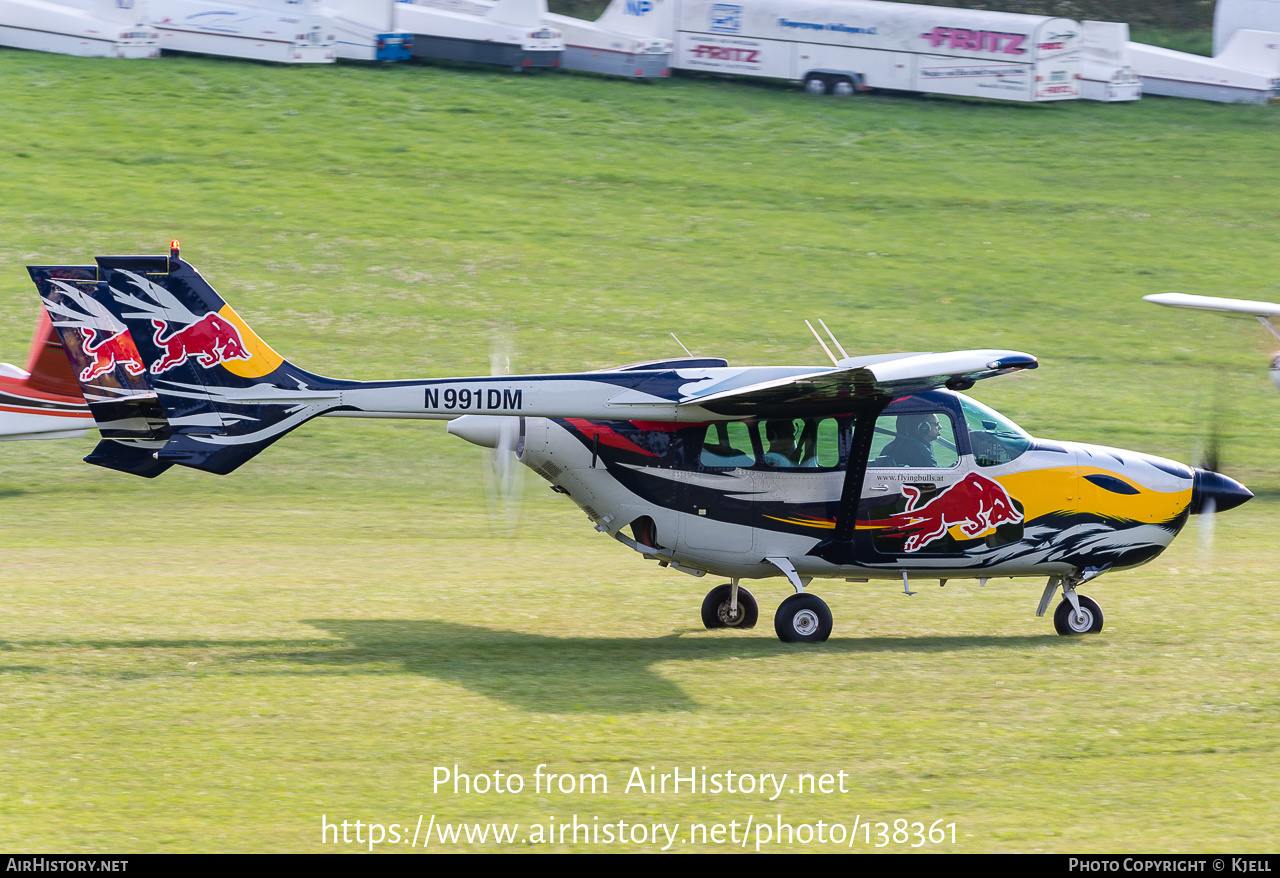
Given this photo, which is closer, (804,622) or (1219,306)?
(804,622)

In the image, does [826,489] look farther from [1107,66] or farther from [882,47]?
[1107,66]

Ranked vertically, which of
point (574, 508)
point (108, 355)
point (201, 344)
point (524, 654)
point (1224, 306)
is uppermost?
point (1224, 306)

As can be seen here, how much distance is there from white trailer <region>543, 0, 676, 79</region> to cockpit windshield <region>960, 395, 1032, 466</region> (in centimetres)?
3340

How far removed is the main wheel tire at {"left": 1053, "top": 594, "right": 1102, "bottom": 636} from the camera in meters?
13.5

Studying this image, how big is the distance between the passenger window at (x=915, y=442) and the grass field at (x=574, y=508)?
185 centimetres

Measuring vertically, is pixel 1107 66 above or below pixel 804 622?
above

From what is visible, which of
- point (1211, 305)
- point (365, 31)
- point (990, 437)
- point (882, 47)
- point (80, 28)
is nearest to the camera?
point (990, 437)

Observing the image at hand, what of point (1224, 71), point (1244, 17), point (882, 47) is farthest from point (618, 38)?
point (1244, 17)

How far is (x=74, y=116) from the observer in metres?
38.8

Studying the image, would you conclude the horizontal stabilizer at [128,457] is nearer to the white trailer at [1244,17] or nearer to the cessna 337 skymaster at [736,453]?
the cessna 337 skymaster at [736,453]

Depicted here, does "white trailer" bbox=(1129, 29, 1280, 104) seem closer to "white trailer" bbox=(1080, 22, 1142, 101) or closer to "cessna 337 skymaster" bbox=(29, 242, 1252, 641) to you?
"white trailer" bbox=(1080, 22, 1142, 101)

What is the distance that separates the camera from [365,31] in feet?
144

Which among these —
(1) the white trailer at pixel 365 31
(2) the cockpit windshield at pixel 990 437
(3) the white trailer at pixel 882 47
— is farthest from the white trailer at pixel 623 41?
(2) the cockpit windshield at pixel 990 437

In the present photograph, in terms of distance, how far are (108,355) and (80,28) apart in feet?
109
